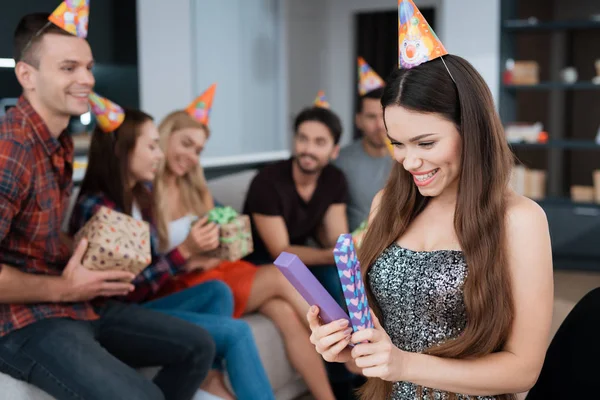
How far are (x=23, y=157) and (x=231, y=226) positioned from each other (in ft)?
2.96

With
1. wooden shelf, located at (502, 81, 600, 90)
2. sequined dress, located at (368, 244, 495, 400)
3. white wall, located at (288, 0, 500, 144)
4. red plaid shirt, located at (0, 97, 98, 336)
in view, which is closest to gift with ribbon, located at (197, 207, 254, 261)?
red plaid shirt, located at (0, 97, 98, 336)

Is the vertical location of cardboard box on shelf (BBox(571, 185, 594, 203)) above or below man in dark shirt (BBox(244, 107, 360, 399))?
below

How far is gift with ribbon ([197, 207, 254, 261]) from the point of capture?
2.60 metres

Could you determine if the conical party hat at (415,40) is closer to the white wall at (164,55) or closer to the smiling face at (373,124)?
the smiling face at (373,124)

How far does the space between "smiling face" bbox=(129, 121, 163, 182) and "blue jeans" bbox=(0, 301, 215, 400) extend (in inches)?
21.5

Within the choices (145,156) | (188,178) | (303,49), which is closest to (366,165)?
(188,178)

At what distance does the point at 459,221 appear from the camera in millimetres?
1374

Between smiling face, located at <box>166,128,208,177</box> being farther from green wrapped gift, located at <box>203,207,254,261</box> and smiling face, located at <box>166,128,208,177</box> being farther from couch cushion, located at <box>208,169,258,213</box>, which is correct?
couch cushion, located at <box>208,169,258,213</box>

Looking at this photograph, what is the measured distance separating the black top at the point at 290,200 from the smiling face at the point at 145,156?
0.58 metres

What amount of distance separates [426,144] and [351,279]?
382 millimetres

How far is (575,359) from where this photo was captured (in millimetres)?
1379

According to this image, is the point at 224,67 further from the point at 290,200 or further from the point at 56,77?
the point at 56,77

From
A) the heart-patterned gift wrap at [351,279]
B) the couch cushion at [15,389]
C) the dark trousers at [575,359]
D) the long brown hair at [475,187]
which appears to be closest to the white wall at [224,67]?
the couch cushion at [15,389]

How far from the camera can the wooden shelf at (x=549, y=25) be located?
17.3 feet
